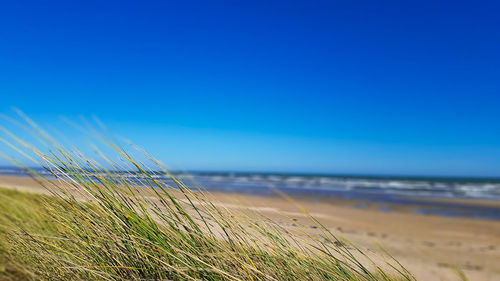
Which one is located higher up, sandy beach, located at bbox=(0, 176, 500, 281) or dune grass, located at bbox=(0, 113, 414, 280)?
dune grass, located at bbox=(0, 113, 414, 280)

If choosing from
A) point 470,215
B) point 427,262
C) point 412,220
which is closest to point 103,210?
point 427,262

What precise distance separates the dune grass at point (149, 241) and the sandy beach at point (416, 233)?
32 cm

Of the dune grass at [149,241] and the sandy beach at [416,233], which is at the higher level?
the dune grass at [149,241]

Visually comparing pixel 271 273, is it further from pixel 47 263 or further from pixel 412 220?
pixel 412 220

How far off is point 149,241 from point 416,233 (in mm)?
10908

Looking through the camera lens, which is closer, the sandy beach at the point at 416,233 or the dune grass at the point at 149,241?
the dune grass at the point at 149,241

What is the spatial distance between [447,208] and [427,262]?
36.0 ft

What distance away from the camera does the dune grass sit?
69.4 inches

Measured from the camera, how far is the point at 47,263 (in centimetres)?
214

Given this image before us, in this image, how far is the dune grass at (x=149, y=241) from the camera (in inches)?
69.4

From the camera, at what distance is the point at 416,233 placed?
1048 cm

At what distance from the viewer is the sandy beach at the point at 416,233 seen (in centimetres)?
461

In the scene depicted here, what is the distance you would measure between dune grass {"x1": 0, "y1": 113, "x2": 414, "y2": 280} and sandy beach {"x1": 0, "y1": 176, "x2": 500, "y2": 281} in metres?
0.32

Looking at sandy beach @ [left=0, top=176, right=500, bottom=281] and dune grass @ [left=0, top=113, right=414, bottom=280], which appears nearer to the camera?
dune grass @ [left=0, top=113, right=414, bottom=280]
